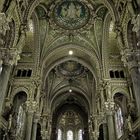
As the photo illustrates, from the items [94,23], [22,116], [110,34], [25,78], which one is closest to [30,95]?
[25,78]

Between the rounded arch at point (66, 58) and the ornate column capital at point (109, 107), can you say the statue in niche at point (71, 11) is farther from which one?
the ornate column capital at point (109, 107)

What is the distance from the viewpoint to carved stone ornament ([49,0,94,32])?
17.7 metres

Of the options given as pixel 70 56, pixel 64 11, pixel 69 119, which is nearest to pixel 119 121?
pixel 70 56

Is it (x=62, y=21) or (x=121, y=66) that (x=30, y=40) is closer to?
(x=62, y=21)

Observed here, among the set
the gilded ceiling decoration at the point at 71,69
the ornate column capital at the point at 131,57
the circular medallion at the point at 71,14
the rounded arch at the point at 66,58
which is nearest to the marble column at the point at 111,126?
the rounded arch at the point at 66,58

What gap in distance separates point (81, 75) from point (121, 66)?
314 inches

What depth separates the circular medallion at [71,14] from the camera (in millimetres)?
17719

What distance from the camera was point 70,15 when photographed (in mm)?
18281

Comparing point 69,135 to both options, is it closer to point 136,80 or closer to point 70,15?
point 70,15

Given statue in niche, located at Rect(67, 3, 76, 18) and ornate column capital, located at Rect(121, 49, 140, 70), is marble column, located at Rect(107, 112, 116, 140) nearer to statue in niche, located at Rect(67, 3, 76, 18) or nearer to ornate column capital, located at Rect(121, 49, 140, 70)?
ornate column capital, located at Rect(121, 49, 140, 70)

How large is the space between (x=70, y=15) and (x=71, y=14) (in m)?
0.16

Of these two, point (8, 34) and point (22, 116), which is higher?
point (8, 34)

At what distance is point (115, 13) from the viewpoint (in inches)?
527

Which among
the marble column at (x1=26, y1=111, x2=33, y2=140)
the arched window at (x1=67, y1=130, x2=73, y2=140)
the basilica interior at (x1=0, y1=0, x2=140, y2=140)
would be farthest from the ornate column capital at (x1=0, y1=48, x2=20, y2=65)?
the arched window at (x1=67, y1=130, x2=73, y2=140)
